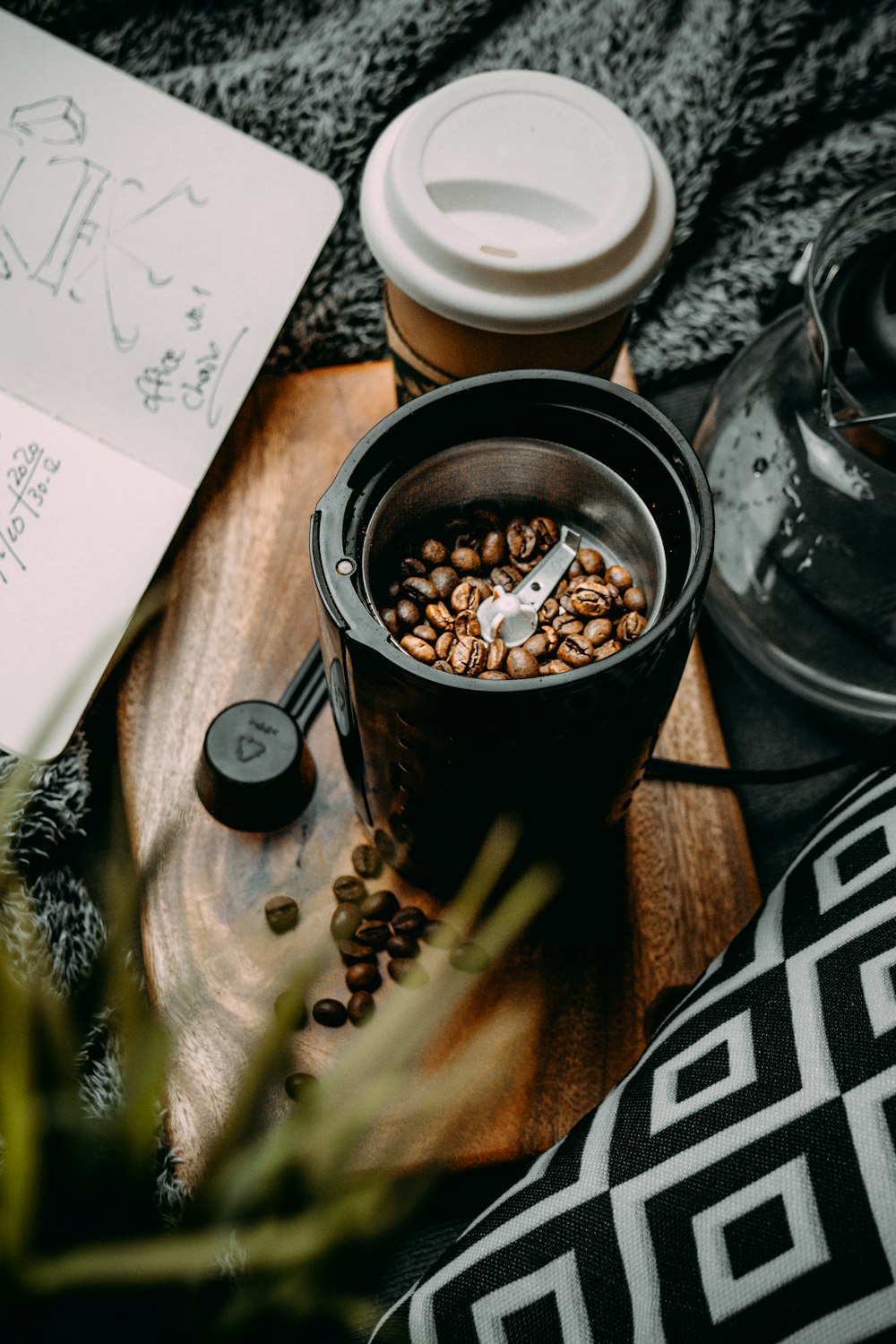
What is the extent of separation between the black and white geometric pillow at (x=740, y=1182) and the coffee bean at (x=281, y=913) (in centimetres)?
18

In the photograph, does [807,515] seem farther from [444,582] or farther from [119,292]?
[119,292]

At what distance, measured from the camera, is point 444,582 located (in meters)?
0.48

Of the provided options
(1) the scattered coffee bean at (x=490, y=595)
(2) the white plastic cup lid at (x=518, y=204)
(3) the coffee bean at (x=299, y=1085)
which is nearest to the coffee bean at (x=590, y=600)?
(1) the scattered coffee bean at (x=490, y=595)

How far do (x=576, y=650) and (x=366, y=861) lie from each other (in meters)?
0.19

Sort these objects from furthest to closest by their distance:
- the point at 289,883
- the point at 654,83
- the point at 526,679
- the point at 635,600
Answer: the point at 654,83 < the point at 289,883 < the point at 635,600 < the point at 526,679

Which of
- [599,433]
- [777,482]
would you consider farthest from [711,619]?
[599,433]

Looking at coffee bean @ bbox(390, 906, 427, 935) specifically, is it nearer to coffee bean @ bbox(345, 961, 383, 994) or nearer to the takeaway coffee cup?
coffee bean @ bbox(345, 961, 383, 994)

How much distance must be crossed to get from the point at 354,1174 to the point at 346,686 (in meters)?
0.25

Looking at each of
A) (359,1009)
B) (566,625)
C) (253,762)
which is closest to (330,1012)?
(359,1009)

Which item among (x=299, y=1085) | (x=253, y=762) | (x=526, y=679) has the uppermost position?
(x=526, y=679)

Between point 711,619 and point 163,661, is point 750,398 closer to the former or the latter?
point 711,619

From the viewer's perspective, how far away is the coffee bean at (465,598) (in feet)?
1.55

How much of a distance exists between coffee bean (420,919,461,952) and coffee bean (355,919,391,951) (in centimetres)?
2

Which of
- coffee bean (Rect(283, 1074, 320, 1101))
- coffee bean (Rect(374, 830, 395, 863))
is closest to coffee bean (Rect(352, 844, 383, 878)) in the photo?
coffee bean (Rect(374, 830, 395, 863))
